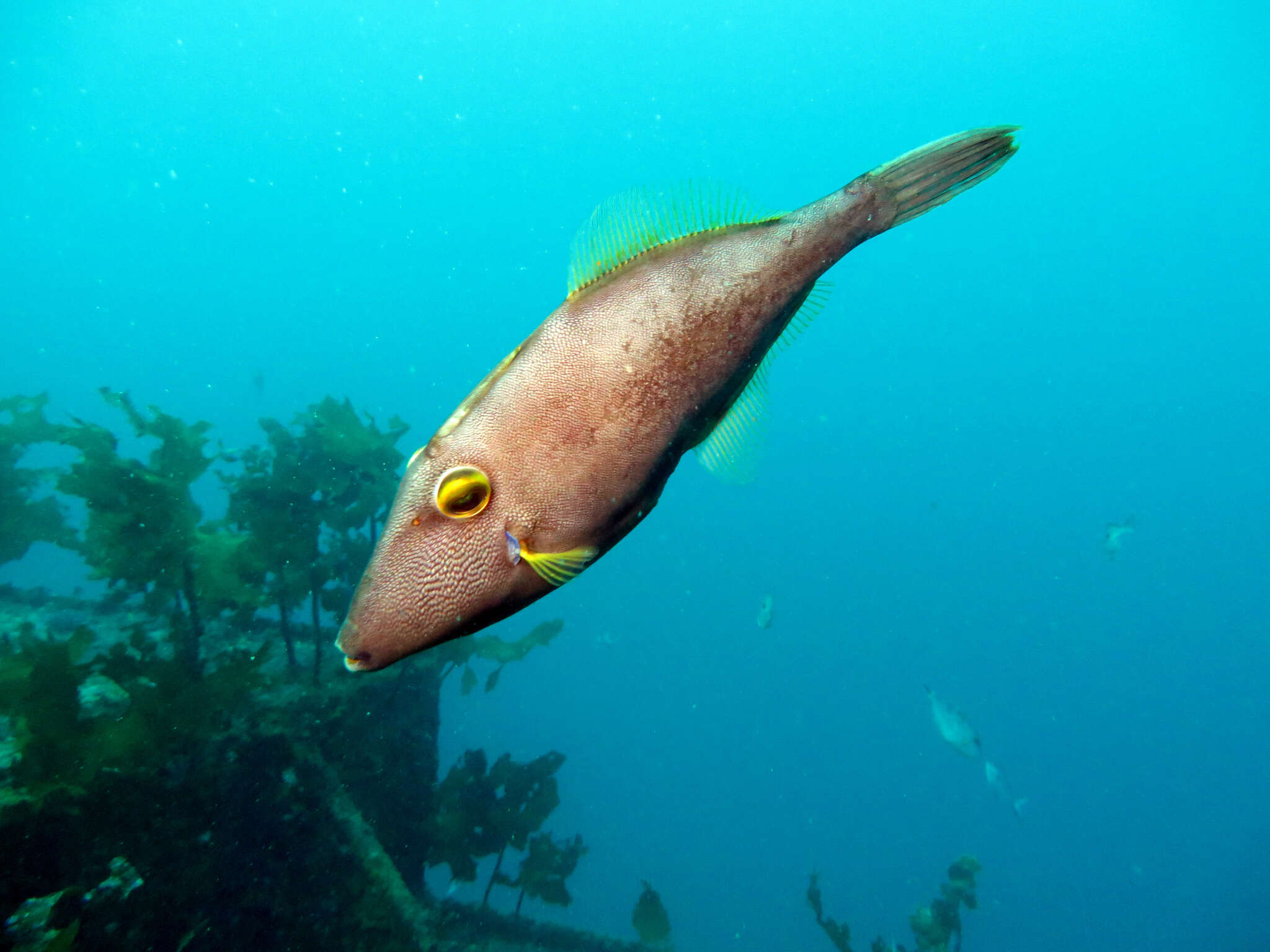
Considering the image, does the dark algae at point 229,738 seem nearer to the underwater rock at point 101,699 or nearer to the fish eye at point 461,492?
the underwater rock at point 101,699

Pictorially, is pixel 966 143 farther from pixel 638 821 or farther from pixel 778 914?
pixel 638 821

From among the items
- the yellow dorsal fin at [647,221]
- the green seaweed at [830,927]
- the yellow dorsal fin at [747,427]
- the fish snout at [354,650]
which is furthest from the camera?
the green seaweed at [830,927]

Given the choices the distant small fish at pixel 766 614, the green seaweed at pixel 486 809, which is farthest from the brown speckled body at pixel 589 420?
the distant small fish at pixel 766 614

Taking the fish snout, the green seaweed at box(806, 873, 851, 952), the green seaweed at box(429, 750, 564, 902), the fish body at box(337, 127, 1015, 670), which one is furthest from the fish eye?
the green seaweed at box(806, 873, 851, 952)

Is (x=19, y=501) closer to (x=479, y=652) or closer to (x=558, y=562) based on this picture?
(x=479, y=652)

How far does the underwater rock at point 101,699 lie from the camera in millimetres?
5262

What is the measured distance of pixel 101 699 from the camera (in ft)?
19.0

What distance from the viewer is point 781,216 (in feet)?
5.23

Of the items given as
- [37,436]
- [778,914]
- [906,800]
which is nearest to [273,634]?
[37,436]

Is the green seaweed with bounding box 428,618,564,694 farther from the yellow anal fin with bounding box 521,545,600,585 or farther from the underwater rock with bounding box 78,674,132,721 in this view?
the yellow anal fin with bounding box 521,545,600,585

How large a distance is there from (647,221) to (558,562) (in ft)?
2.90

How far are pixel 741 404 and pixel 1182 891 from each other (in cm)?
7046

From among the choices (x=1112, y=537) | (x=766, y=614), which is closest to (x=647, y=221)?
(x=766, y=614)

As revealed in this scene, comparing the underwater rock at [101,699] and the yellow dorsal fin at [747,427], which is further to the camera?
the underwater rock at [101,699]
